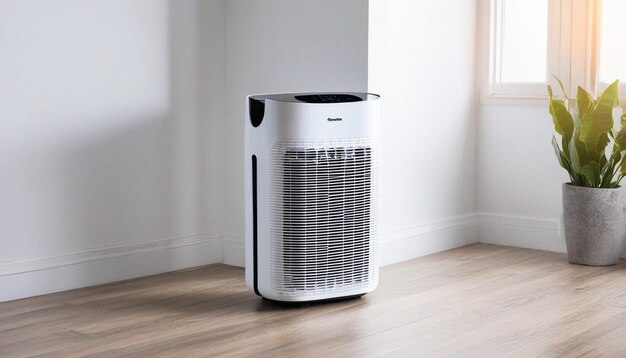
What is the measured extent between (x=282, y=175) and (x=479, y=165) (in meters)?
1.62

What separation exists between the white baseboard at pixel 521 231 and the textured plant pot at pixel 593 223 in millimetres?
217

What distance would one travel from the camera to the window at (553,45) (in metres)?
3.90

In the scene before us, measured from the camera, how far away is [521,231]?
165 inches

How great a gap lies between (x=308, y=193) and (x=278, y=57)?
891 mm

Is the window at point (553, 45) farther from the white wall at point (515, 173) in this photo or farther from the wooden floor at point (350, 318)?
the wooden floor at point (350, 318)

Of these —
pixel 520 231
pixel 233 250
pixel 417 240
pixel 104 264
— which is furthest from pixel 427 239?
pixel 104 264

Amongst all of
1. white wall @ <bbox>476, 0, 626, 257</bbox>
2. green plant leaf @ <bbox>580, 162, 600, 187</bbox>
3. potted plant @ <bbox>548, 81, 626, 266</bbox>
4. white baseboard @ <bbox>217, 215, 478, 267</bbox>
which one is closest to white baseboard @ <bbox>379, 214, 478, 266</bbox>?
white baseboard @ <bbox>217, 215, 478, 267</bbox>

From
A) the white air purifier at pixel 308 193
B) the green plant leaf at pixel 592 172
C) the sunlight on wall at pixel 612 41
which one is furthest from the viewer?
the sunlight on wall at pixel 612 41

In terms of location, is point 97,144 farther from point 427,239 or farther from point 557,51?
point 557,51

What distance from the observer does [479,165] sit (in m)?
4.31

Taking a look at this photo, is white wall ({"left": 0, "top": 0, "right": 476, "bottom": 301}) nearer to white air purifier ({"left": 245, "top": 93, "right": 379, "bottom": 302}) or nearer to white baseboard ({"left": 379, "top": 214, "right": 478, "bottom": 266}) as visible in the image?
white baseboard ({"left": 379, "top": 214, "right": 478, "bottom": 266})

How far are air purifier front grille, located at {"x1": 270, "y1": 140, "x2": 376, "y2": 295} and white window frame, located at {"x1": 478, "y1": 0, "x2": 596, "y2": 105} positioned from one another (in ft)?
4.07

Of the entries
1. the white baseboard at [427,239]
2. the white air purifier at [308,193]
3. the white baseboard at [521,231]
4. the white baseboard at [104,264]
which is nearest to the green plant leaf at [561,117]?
the white baseboard at [521,231]

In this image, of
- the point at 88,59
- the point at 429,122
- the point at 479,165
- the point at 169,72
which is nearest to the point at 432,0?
the point at 429,122
